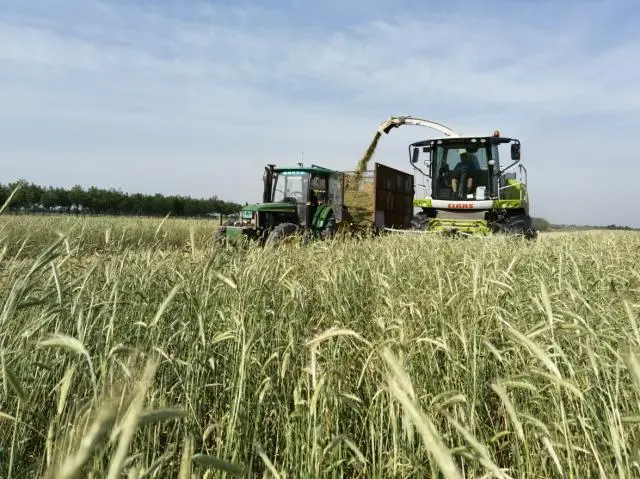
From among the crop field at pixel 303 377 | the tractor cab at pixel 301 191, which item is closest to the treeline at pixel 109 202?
the tractor cab at pixel 301 191

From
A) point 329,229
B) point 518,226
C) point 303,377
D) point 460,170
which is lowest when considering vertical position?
point 303,377

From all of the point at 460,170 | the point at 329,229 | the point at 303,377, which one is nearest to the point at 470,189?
the point at 460,170

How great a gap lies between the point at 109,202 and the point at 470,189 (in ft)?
153

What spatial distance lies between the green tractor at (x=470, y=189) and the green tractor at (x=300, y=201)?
6.86 ft

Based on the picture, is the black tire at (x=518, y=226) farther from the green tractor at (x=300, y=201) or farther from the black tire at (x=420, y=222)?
the green tractor at (x=300, y=201)

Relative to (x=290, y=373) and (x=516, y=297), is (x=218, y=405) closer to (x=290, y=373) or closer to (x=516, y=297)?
(x=290, y=373)

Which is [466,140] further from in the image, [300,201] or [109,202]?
[109,202]

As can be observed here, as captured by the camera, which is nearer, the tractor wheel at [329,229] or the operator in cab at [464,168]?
the tractor wheel at [329,229]

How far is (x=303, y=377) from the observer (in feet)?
5.71

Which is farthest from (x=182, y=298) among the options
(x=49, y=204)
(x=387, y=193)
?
(x=49, y=204)

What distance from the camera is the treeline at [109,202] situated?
45719mm

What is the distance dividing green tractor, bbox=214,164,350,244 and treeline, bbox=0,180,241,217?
32.2 metres

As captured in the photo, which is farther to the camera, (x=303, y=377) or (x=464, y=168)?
(x=464, y=168)

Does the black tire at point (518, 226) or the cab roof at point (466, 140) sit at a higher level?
the cab roof at point (466, 140)
